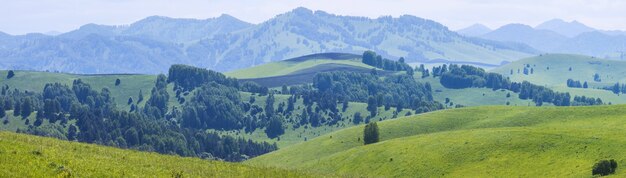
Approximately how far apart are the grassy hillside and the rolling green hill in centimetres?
3951

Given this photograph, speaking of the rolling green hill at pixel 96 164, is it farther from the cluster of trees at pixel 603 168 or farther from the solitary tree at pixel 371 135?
the solitary tree at pixel 371 135

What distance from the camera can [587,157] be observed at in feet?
304

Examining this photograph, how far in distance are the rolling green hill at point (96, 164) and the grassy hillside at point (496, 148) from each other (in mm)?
39506

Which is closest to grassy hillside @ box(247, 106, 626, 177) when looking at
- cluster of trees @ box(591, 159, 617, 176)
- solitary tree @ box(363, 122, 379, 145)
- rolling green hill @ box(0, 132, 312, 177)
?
cluster of trees @ box(591, 159, 617, 176)

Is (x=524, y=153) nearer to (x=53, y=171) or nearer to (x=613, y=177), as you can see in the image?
(x=613, y=177)

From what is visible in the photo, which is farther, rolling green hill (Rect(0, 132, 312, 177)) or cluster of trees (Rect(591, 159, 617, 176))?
cluster of trees (Rect(591, 159, 617, 176))

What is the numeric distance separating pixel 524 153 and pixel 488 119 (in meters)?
60.7

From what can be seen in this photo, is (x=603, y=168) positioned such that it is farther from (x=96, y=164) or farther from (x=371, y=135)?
(x=371, y=135)

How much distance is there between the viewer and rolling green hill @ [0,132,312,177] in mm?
41531

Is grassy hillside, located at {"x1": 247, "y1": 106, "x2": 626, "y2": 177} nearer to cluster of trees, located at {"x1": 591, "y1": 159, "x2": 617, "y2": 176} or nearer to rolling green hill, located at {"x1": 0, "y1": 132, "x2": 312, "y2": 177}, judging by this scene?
cluster of trees, located at {"x1": 591, "y1": 159, "x2": 617, "y2": 176}

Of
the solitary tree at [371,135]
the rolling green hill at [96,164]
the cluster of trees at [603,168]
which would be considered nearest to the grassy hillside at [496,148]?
the cluster of trees at [603,168]

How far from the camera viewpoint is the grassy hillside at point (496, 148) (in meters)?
95.7

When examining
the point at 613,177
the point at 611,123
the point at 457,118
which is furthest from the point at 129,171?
the point at 457,118

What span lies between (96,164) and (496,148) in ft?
254
